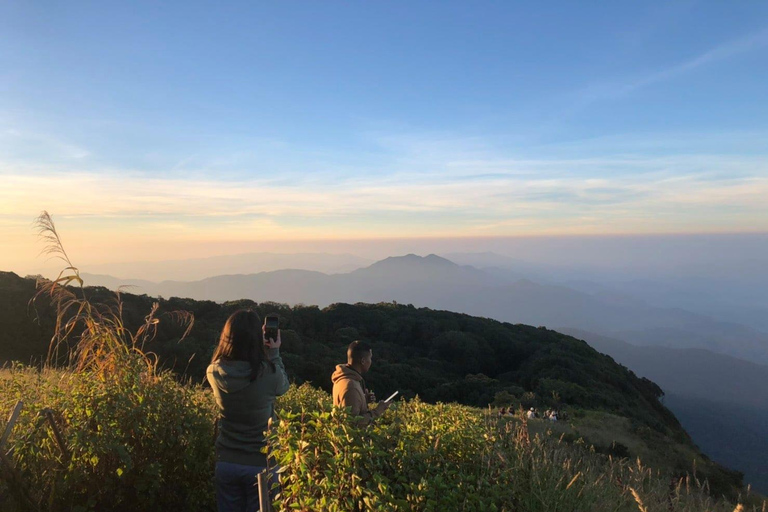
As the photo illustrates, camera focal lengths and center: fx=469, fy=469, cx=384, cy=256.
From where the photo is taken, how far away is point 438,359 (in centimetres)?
3117

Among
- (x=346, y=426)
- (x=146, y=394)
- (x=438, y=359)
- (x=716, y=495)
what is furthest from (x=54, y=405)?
(x=438, y=359)

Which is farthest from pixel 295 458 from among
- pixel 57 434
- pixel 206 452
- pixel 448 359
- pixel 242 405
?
pixel 448 359

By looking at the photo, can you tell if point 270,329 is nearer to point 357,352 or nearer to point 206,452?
point 357,352

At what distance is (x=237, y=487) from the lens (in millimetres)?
3102

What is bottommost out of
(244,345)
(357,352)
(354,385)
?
(354,385)

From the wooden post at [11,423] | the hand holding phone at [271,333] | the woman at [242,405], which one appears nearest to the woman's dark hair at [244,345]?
the woman at [242,405]

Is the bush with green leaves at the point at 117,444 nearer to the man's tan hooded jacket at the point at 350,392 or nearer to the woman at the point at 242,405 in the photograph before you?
the woman at the point at 242,405

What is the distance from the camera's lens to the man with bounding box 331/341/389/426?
3.42m

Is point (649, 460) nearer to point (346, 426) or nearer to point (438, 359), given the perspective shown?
point (346, 426)

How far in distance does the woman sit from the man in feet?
1.80

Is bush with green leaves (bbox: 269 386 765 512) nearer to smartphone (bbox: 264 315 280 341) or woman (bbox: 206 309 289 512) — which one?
woman (bbox: 206 309 289 512)

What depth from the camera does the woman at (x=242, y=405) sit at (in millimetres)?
3021

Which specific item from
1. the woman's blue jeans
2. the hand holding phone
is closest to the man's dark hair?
the hand holding phone

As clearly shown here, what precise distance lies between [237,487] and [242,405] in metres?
0.56
